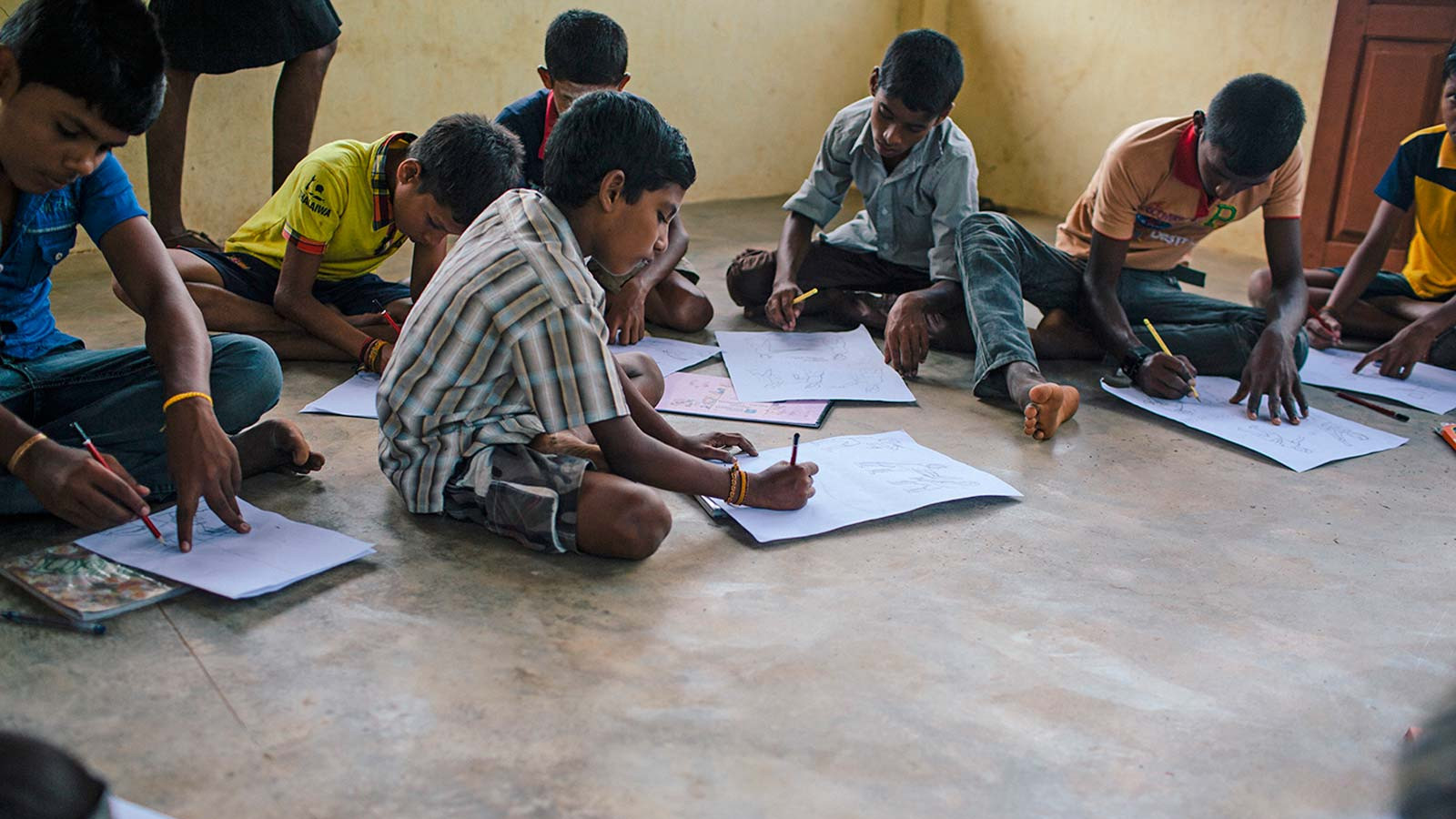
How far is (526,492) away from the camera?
1.76 m

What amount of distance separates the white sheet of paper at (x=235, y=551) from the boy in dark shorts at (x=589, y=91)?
113cm

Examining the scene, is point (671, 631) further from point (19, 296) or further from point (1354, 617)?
point (19, 296)

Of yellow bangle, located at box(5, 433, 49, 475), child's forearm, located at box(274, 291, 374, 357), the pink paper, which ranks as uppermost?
yellow bangle, located at box(5, 433, 49, 475)

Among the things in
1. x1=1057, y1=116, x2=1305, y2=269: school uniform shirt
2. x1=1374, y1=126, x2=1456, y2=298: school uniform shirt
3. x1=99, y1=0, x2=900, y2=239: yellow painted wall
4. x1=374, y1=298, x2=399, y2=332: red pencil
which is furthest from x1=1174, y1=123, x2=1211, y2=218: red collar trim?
x1=99, y1=0, x2=900, y2=239: yellow painted wall

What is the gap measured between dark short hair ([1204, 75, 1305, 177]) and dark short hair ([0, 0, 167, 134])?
2054 millimetres

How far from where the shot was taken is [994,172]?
5.59 meters

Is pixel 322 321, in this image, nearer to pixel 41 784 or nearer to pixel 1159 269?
pixel 41 784

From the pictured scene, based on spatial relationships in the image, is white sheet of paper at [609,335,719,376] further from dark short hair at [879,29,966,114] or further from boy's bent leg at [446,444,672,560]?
boy's bent leg at [446,444,672,560]

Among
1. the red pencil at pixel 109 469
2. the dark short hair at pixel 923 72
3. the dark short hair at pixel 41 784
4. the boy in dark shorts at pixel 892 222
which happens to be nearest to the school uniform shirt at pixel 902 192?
the boy in dark shorts at pixel 892 222

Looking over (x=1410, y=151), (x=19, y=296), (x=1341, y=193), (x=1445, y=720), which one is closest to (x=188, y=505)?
(x=19, y=296)

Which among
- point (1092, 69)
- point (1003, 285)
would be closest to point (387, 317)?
point (1003, 285)

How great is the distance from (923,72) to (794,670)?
1687 millimetres

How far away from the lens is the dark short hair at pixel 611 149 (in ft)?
5.73

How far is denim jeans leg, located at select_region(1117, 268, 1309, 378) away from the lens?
288cm
